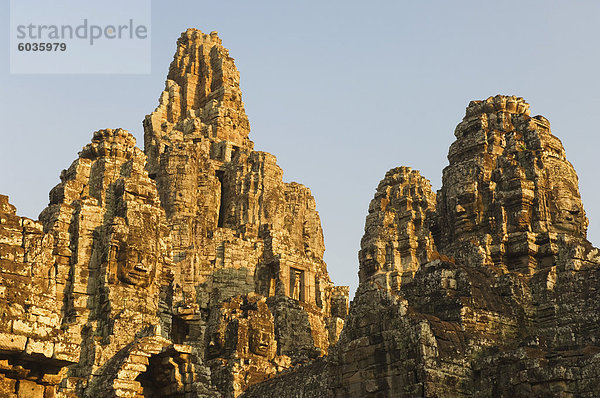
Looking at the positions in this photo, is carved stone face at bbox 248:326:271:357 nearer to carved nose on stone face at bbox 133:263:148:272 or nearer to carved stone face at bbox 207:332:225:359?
carved stone face at bbox 207:332:225:359

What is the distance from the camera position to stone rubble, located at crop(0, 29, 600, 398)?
22891 millimetres

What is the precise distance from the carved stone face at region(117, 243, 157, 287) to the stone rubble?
6 centimetres

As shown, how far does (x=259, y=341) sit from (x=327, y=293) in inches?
1057

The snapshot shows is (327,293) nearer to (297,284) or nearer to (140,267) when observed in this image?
(297,284)

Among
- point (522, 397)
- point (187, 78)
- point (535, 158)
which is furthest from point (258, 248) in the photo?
point (522, 397)

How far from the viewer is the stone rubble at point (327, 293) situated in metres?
22.9

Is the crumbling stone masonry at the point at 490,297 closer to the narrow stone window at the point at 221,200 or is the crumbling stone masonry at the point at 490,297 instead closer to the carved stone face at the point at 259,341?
the carved stone face at the point at 259,341

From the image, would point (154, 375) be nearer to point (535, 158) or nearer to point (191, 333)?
point (535, 158)

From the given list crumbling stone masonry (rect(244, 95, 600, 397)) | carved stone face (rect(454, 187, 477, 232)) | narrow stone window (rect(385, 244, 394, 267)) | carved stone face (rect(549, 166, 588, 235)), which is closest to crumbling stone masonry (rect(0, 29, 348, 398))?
crumbling stone masonry (rect(244, 95, 600, 397))

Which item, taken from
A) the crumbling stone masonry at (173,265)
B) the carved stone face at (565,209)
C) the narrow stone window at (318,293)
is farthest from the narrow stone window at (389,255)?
the carved stone face at (565,209)

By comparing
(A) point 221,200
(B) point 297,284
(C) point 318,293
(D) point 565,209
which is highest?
(A) point 221,200

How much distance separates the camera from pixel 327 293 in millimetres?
66188

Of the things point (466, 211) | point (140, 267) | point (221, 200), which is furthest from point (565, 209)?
point (221, 200)

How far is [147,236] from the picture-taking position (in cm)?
3766
